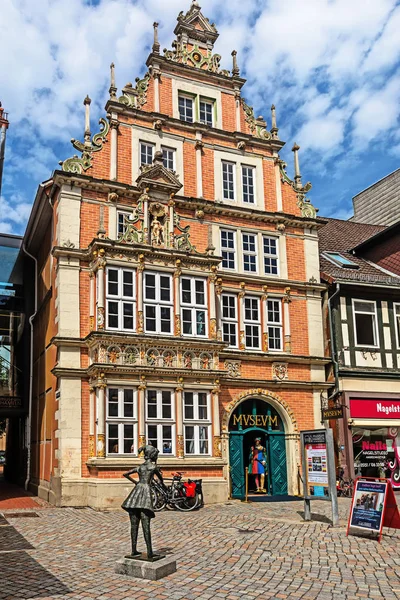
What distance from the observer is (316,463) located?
51.4ft

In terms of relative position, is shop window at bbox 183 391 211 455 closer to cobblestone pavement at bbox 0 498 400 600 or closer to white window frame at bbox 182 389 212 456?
white window frame at bbox 182 389 212 456

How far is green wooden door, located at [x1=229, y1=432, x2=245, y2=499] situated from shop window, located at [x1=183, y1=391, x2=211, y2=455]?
1693mm

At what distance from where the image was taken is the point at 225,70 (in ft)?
82.6

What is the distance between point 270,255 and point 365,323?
474 centimetres

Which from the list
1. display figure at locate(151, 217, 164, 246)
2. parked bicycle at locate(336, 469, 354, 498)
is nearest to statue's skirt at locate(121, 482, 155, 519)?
display figure at locate(151, 217, 164, 246)

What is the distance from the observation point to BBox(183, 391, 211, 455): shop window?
65.8ft

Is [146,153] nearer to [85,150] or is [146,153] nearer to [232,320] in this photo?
[85,150]

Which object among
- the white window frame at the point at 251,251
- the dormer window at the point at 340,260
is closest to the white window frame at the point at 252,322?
the white window frame at the point at 251,251

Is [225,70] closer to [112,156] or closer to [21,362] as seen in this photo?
[112,156]

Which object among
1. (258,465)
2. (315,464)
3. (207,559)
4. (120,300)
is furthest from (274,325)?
(207,559)

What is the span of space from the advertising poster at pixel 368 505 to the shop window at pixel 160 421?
7549mm

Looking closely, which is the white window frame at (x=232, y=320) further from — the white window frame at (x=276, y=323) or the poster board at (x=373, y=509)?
the poster board at (x=373, y=509)

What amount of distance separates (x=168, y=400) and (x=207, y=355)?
1.96 metres

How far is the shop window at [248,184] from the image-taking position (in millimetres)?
24375
